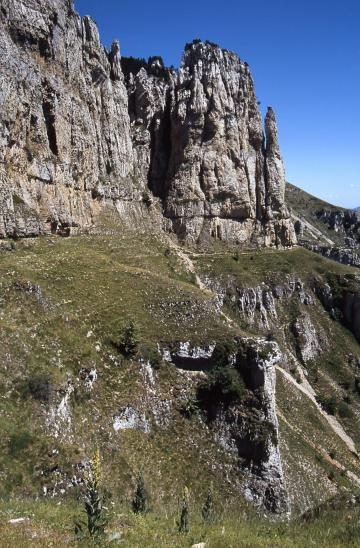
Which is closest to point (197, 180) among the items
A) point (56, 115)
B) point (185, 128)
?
point (185, 128)

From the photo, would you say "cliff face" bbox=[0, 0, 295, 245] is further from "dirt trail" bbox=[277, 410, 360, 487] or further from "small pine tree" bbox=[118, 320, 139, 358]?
"dirt trail" bbox=[277, 410, 360, 487]

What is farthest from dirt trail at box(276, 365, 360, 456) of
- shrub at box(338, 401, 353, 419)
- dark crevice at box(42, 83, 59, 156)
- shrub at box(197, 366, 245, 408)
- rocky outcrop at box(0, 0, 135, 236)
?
dark crevice at box(42, 83, 59, 156)

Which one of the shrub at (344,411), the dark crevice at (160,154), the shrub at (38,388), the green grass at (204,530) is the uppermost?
the dark crevice at (160,154)

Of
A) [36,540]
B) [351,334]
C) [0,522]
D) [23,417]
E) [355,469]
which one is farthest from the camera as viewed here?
[351,334]

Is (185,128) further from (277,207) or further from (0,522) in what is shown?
(0,522)

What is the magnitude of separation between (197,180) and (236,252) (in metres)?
19.9

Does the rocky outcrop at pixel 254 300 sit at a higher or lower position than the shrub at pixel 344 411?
higher

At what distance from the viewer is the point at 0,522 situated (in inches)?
610

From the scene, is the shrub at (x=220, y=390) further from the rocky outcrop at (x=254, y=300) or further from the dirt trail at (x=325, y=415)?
the rocky outcrop at (x=254, y=300)

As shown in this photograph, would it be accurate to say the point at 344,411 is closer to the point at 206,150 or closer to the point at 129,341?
the point at 129,341

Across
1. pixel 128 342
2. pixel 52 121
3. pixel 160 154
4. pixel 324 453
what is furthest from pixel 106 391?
pixel 160 154

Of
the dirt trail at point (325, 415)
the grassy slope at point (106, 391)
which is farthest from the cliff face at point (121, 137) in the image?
the dirt trail at point (325, 415)

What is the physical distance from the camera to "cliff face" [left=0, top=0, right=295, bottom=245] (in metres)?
67.6

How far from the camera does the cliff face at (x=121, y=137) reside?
67.6 m
